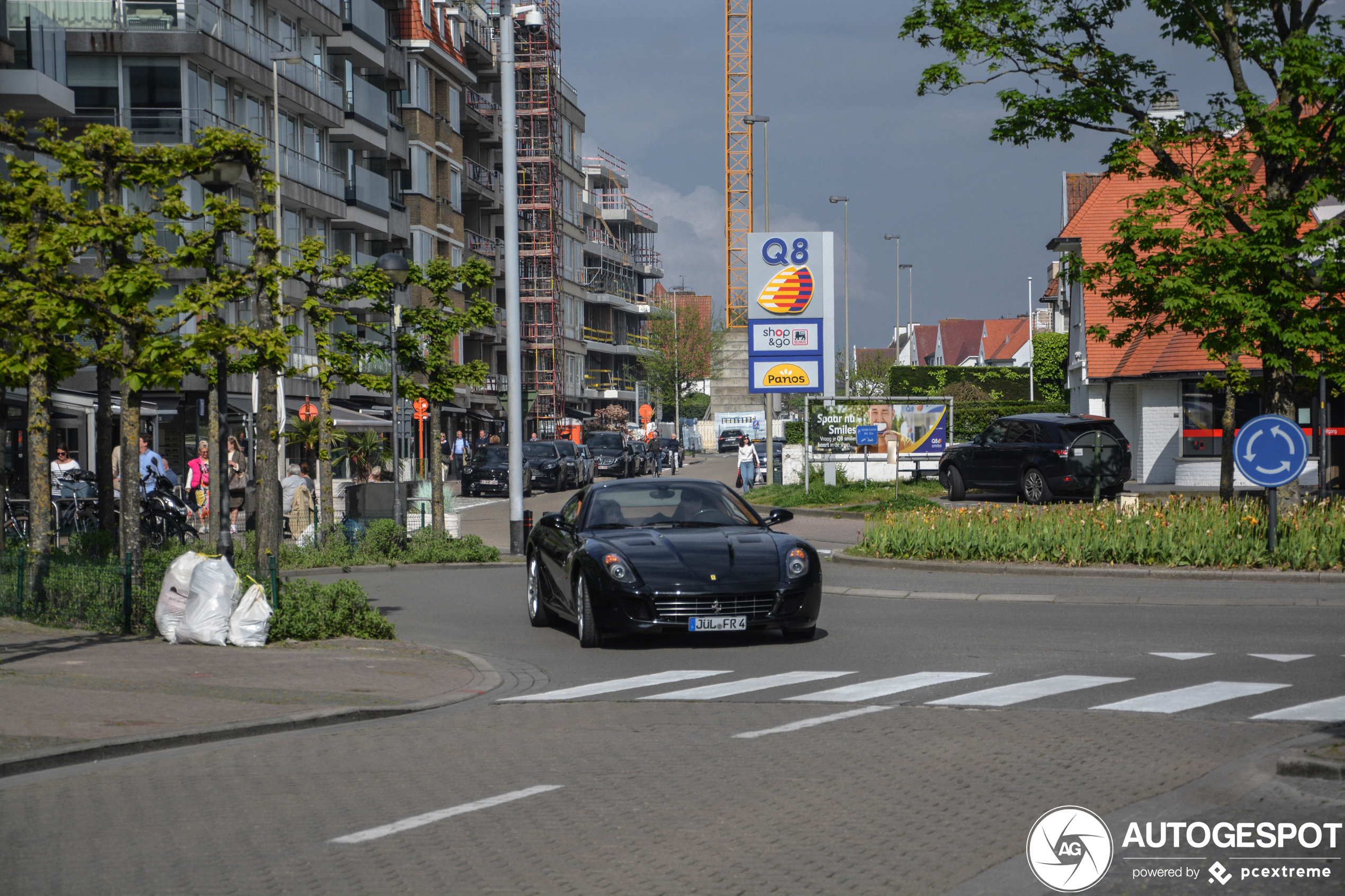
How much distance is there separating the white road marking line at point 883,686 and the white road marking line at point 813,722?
0.36 m

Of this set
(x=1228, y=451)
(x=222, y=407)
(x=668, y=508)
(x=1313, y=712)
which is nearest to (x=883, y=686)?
(x=1313, y=712)

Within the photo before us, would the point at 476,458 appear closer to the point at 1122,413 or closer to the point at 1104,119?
the point at 1122,413

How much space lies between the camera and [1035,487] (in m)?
29.7

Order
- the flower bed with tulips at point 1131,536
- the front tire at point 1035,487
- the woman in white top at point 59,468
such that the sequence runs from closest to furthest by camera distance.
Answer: the flower bed with tulips at point 1131,536 → the woman in white top at point 59,468 → the front tire at point 1035,487

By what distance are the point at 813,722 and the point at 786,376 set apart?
2928 centimetres

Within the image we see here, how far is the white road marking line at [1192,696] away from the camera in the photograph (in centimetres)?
889

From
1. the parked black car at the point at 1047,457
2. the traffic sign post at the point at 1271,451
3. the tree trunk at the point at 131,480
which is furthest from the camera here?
the parked black car at the point at 1047,457

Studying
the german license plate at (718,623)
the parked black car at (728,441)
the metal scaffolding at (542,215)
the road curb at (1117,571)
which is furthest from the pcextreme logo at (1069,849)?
the parked black car at (728,441)

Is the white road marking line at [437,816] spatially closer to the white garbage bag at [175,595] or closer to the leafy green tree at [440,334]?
the white garbage bag at [175,595]

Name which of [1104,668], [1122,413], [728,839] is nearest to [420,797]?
[728,839]

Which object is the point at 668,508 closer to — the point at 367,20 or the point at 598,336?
the point at 367,20

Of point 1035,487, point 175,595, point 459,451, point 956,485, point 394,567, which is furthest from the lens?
point 459,451

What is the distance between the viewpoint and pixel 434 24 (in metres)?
66.9

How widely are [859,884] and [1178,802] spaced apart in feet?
5.83
